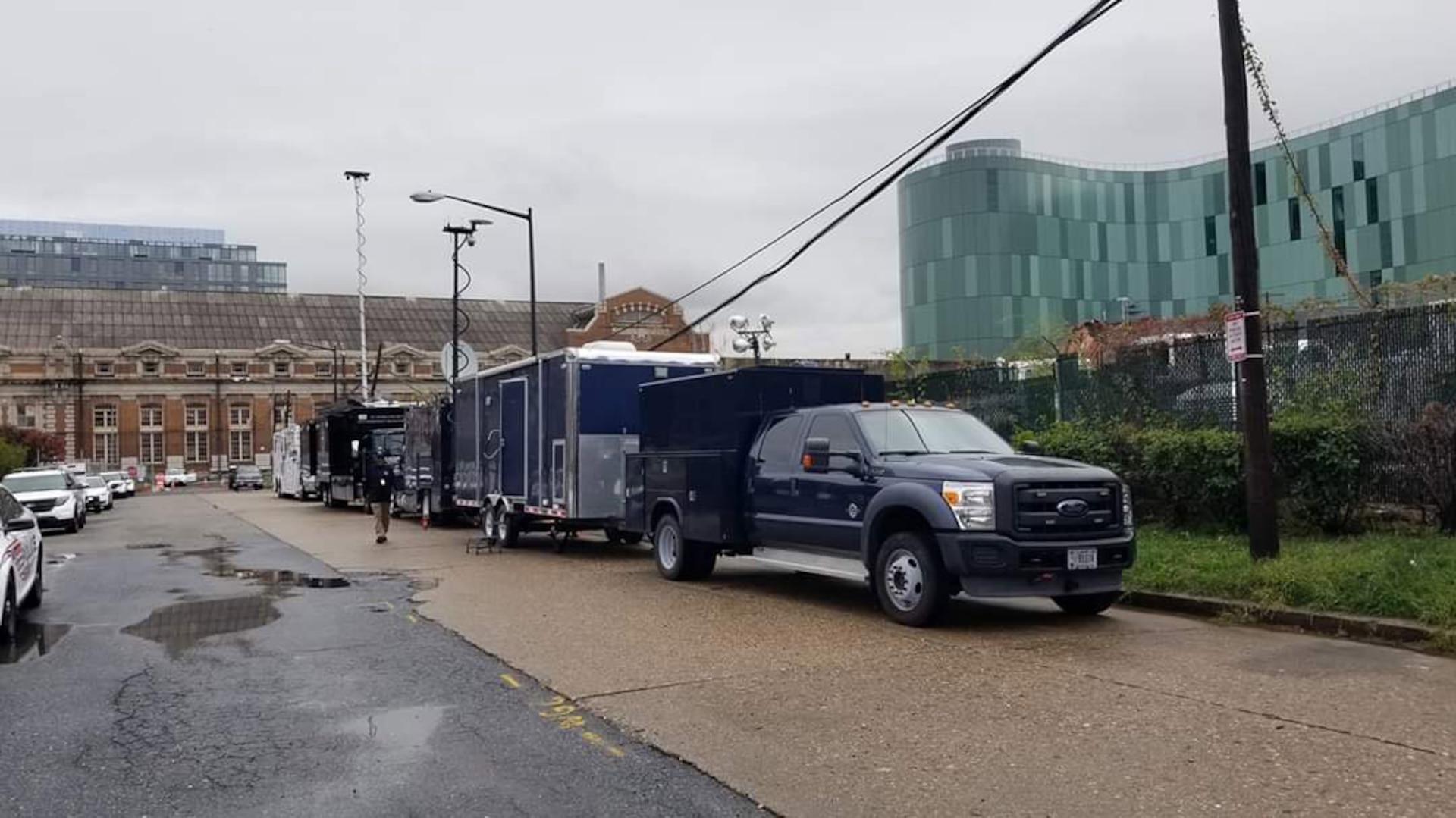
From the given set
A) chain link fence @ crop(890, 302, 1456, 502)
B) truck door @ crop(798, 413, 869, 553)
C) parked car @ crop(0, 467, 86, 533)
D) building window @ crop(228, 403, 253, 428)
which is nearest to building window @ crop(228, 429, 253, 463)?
building window @ crop(228, 403, 253, 428)

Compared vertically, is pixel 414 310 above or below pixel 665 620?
above

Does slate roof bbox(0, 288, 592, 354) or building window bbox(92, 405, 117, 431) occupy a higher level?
slate roof bbox(0, 288, 592, 354)

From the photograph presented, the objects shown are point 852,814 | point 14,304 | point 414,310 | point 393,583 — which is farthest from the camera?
point 414,310

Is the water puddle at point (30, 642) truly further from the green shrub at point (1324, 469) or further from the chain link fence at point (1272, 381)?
the chain link fence at point (1272, 381)

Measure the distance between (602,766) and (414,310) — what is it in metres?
109

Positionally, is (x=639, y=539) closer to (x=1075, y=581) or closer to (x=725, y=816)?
(x=1075, y=581)

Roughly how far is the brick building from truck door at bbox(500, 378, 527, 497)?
77.0 metres

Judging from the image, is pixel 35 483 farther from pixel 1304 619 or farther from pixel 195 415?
pixel 195 415

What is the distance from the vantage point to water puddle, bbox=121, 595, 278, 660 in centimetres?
1016

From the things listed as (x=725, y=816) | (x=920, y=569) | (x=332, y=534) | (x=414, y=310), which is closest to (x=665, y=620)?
(x=920, y=569)

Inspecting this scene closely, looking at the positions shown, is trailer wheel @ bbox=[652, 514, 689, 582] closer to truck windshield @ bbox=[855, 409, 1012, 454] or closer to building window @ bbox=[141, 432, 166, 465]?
truck windshield @ bbox=[855, 409, 1012, 454]

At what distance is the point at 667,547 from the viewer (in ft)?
45.0

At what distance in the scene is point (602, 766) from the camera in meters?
5.95

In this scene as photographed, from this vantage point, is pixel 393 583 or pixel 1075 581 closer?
pixel 1075 581
